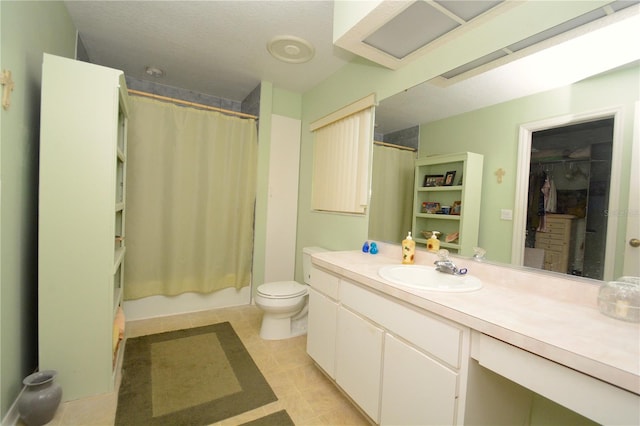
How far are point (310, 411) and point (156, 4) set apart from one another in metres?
2.69

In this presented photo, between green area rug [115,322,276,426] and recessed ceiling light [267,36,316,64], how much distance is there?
93.9 inches

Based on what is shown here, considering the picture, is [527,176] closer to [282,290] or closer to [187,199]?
[282,290]

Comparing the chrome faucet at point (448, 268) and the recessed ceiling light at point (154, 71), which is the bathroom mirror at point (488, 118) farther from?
the recessed ceiling light at point (154, 71)

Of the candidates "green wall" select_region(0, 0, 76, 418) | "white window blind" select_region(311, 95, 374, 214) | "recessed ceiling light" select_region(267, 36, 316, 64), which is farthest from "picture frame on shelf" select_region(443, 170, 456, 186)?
"green wall" select_region(0, 0, 76, 418)

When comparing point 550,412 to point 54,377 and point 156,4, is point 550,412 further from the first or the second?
point 156,4

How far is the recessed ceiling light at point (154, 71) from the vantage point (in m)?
2.70

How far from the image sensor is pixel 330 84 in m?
2.62

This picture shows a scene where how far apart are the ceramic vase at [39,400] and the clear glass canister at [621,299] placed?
2.36 m

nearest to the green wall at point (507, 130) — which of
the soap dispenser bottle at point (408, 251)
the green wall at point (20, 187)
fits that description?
the soap dispenser bottle at point (408, 251)

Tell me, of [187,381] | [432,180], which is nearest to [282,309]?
Answer: [187,381]

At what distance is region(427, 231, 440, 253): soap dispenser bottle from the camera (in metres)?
1.63

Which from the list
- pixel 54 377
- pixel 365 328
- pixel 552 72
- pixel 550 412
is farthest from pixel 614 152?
pixel 54 377

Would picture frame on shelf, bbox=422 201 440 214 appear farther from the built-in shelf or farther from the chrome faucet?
the chrome faucet

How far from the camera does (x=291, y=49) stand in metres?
2.23
